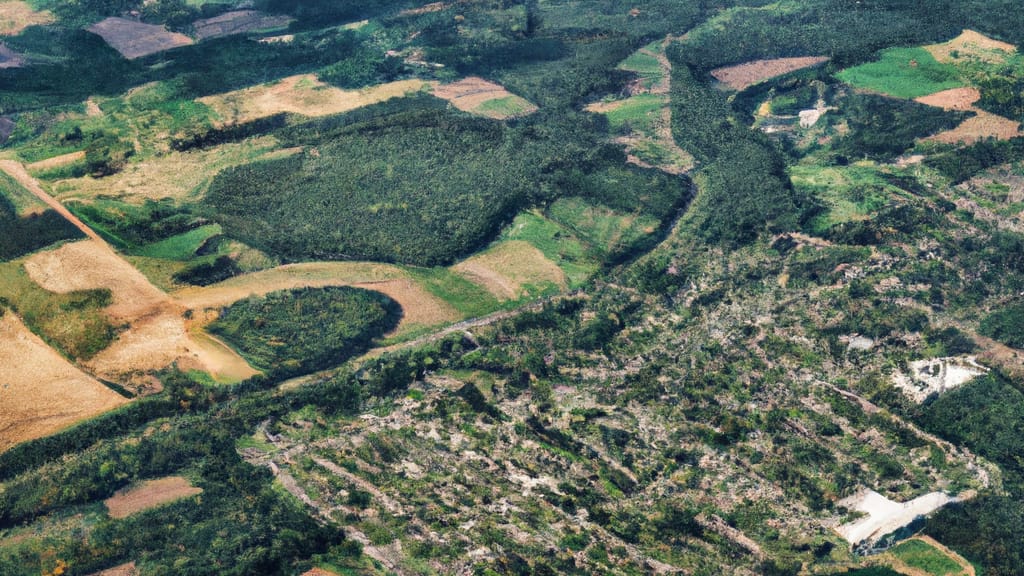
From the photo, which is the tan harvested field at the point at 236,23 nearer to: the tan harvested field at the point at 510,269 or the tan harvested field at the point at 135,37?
the tan harvested field at the point at 135,37

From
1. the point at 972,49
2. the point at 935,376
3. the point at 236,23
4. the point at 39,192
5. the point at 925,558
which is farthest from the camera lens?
the point at 236,23

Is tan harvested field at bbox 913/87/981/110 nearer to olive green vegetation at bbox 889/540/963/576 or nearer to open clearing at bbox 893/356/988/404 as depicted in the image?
open clearing at bbox 893/356/988/404

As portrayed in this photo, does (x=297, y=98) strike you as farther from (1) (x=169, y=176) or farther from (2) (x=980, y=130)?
(2) (x=980, y=130)

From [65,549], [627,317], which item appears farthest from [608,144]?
[65,549]

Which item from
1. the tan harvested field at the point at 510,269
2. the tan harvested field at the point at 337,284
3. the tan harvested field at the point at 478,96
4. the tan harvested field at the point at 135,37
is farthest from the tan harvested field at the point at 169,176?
the tan harvested field at the point at 510,269

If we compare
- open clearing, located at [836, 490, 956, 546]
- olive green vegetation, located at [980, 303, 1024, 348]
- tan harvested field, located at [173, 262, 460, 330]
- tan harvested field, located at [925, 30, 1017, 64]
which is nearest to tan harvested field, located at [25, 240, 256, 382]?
tan harvested field, located at [173, 262, 460, 330]

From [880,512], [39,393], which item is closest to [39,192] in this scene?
[39,393]
